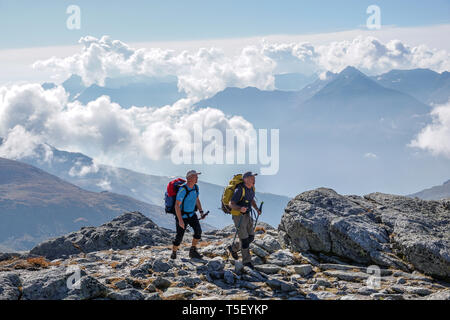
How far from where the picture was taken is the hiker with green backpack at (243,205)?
14078 mm

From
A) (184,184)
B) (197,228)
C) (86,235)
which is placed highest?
(184,184)

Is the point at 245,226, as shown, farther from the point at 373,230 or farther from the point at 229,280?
the point at 373,230

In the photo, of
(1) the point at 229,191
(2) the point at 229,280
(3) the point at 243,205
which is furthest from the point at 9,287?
(3) the point at 243,205

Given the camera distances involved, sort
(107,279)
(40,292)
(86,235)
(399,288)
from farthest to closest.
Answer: (86,235)
(107,279)
(399,288)
(40,292)

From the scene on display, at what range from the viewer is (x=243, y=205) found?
561 inches

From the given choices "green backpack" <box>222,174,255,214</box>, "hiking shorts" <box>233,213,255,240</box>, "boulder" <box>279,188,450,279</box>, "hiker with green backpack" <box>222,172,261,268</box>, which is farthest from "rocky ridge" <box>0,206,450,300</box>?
"green backpack" <box>222,174,255,214</box>

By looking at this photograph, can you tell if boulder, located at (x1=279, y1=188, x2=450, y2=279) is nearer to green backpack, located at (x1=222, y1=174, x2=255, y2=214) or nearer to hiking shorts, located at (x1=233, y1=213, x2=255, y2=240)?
hiking shorts, located at (x1=233, y1=213, x2=255, y2=240)

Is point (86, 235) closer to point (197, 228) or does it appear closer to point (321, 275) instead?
point (197, 228)

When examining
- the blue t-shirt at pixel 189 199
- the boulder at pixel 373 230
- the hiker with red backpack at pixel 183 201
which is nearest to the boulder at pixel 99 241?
the hiker with red backpack at pixel 183 201
